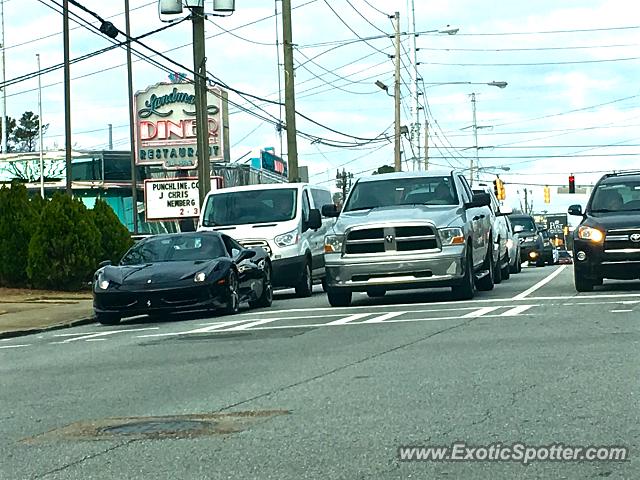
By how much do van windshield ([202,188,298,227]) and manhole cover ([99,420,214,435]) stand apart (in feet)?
51.5

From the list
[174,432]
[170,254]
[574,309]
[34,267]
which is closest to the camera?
[174,432]

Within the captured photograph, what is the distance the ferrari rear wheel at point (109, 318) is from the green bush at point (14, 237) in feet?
29.8

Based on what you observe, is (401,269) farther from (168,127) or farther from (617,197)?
(168,127)

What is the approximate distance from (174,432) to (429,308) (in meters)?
10.5

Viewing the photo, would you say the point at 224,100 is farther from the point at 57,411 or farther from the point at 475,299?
the point at 57,411

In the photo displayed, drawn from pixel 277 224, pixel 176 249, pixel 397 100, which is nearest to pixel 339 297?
pixel 176 249

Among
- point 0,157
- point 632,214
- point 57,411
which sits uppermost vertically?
point 0,157

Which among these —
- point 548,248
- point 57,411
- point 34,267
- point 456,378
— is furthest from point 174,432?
point 548,248

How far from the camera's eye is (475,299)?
20.5 metres

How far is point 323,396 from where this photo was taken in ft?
32.0

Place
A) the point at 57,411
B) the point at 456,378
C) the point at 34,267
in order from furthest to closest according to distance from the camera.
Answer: the point at 34,267 → the point at 456,378 → the point at 57,411

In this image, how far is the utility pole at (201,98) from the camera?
30.2 m

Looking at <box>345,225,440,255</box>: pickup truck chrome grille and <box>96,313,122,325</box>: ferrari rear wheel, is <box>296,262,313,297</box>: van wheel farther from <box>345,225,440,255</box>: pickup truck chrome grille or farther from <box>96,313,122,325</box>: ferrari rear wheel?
<box>96,313,122,325</box>: ferrari rear wheel

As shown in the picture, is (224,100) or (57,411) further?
(224,100)
